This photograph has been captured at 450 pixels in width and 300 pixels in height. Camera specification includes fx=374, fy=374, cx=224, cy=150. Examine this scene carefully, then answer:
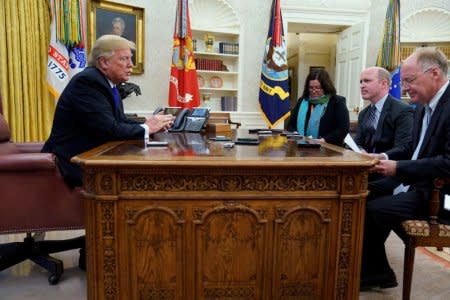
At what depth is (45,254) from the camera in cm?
236

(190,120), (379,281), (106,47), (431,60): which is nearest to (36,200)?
(106,47)

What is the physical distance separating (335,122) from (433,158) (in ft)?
5.29

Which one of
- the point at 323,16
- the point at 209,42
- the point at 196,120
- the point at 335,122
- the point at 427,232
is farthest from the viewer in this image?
the point at 323,16

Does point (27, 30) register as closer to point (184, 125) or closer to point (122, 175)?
point (184, 125)

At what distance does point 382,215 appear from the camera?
1987 millimetres

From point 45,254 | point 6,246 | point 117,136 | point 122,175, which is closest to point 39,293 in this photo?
point 45,254

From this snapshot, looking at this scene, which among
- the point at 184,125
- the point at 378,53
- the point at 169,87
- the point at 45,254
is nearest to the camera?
the point at 45,254

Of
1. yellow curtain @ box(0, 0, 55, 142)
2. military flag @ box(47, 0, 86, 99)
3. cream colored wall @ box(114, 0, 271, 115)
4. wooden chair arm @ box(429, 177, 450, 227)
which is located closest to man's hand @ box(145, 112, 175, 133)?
wooden chair arm @ box(429, 177, 450, 227)

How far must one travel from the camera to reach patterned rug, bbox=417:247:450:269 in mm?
2654

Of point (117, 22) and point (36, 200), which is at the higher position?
point (117, 22)

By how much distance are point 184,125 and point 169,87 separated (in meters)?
2.63

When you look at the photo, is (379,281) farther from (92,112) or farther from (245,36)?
(245,36)

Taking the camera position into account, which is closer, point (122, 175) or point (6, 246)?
point (122, 175)

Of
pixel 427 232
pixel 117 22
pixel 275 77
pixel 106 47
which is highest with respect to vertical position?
pixel 117 22
